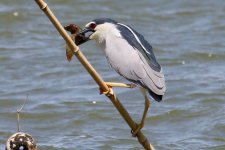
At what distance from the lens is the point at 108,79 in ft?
36.0

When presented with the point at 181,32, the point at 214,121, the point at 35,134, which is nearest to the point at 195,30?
the point at 181,32

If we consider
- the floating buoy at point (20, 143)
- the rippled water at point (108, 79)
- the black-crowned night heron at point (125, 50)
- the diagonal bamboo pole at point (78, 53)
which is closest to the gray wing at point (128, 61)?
the black-crowned night heron at point (125, 50)

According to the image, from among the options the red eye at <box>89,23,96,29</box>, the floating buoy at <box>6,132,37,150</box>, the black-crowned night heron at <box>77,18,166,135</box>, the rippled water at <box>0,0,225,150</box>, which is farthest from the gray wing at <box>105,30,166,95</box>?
the rippled water at <box>0,0,225,150</box>

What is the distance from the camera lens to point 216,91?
35.2 ft

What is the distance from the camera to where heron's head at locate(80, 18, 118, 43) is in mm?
6660

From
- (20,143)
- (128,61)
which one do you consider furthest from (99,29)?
(20,143)

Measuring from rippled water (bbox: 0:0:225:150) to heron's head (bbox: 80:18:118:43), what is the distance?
106 inches

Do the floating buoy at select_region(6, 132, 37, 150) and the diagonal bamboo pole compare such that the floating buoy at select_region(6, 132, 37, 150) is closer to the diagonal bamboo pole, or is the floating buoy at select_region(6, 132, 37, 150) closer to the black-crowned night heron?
the diagonal bamboo pole

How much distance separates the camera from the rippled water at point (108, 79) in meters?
9.61

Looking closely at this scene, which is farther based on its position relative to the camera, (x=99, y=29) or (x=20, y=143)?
(x=99, y=29)

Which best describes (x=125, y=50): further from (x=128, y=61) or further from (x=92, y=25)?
(x=92, y=25)

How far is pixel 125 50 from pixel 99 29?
0.87 feet

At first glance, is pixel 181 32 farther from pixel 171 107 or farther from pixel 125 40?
pixel 125 40

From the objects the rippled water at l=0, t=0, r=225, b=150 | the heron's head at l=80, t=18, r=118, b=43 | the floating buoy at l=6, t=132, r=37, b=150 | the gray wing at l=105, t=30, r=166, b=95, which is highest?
the heron's head at l=80, t=18, r=118, b=43
